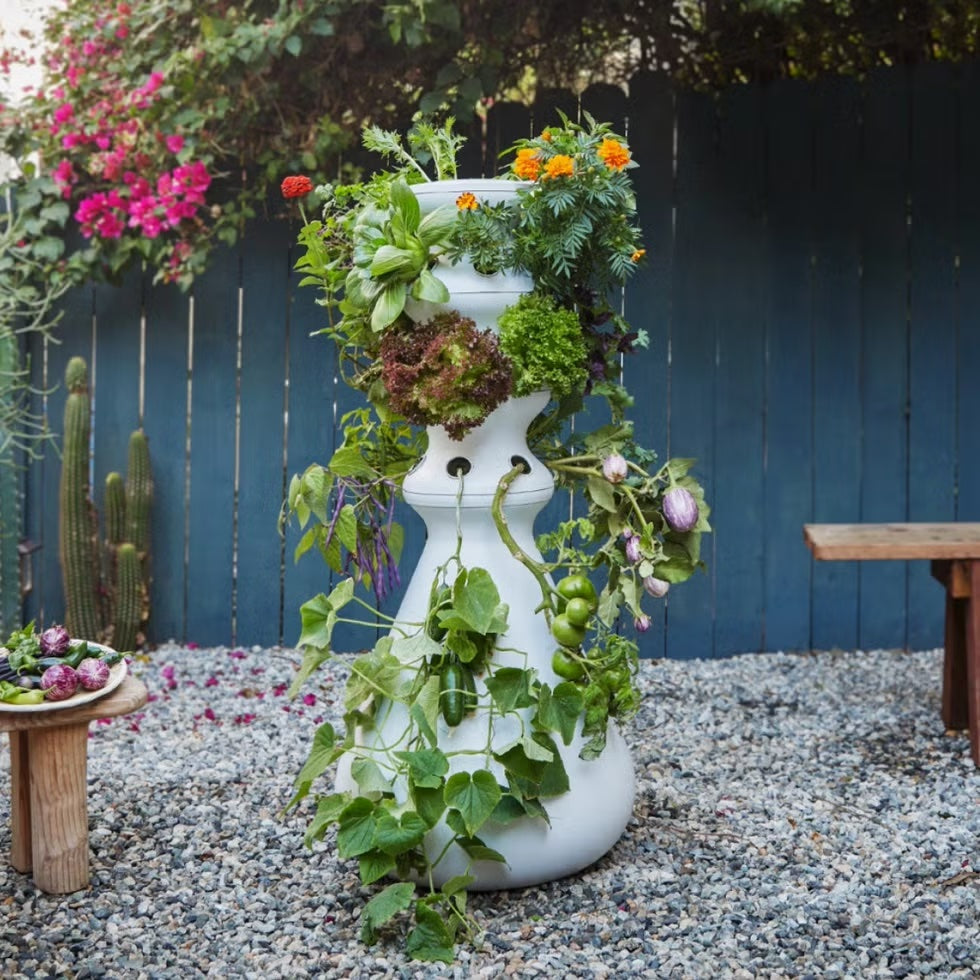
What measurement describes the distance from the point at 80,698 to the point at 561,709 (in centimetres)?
95

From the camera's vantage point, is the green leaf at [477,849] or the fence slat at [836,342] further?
the fence slat at [836,342]

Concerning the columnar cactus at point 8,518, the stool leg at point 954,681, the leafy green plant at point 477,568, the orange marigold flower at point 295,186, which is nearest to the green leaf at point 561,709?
the leafy green plant at point 477,568

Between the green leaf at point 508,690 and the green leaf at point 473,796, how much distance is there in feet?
0.44

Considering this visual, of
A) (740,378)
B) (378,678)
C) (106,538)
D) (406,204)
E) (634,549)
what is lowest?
(378,678)

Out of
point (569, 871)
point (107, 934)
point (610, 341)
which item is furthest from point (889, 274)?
point (107, 934)

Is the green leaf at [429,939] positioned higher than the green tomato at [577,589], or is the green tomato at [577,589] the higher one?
the green tomato at [577,589]

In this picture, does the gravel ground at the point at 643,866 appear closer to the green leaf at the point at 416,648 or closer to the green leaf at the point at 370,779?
the green leaf at the point at 370,779

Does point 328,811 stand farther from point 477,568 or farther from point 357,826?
point 477,568

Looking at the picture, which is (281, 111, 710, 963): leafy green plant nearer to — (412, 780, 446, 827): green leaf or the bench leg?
(412, 780, 446, 827): green leaf

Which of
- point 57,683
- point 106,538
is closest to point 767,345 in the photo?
point 106,538

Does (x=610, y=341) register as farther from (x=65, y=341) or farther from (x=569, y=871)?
(x=65, y=341)

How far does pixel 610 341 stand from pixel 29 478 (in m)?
2.87

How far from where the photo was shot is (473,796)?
2340 mm

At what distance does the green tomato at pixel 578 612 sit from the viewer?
248 cm
